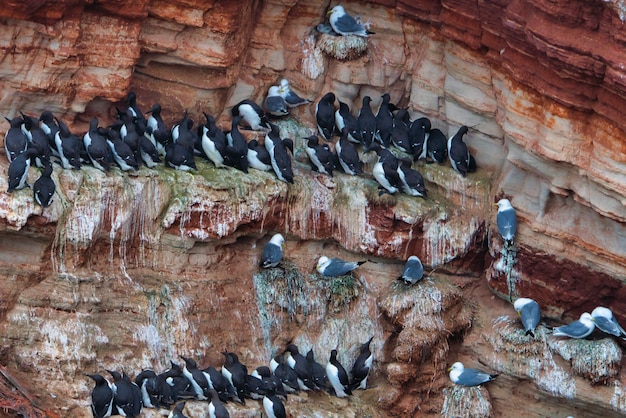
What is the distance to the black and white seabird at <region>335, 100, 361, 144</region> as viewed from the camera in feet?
81.6

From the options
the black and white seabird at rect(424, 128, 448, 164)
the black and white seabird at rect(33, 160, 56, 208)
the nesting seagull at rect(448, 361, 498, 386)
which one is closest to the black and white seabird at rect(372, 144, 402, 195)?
the black and white seabird at rect(424, 128, 448, 164)

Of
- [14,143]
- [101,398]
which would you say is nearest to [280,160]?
[14,143]

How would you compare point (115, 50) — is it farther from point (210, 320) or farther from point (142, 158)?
point (210, 320)

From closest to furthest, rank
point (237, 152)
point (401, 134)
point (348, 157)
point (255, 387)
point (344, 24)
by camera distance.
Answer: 1. point (255, 387)
2. point (237, 152)
3. point (348, 157)
4. point (401, 134)
5. point (344, 24)

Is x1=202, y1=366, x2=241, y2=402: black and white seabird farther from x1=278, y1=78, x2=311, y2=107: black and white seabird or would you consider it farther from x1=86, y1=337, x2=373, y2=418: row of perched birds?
x1=278, y1=78, x2=311, y2=107: black and white seabird

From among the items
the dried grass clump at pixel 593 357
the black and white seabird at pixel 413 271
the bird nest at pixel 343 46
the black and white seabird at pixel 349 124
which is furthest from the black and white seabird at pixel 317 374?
the bird nest at pixel 343 46

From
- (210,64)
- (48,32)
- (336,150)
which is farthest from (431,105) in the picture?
(48,32)

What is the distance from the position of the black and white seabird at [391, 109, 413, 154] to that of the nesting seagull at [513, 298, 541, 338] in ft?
9.60

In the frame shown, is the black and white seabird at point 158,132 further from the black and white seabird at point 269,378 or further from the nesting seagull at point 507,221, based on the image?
the nesting seagull at point 507,221

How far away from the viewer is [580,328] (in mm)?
23078

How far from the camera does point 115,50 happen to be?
77.5ft

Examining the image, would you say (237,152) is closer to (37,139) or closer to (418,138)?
(418,138)

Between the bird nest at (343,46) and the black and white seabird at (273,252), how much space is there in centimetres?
306

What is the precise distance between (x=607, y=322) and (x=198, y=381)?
18.0 feet
